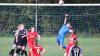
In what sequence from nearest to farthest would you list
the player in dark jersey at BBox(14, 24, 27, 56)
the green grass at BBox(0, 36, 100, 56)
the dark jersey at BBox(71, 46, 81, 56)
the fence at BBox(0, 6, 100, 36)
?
the dark jersey at BBox(71, 46, 81, 56), the player in dark jersey at BBox(14, 24, 27, 56), the green grass at BBox(0, 36, 100, 56), the fence at BBox(0, 6, 100, 36)

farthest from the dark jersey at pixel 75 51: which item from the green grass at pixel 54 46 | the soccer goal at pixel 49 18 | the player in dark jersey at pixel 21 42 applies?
the soccer goal at pixel 49 18

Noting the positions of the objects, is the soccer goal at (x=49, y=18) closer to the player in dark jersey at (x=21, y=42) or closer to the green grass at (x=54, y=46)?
the green grass at (x=54, y=46)

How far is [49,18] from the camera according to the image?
25.4 m

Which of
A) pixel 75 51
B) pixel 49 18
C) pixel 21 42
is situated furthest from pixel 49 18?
pixel 75 51

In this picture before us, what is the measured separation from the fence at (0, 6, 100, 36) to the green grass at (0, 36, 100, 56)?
584 mm

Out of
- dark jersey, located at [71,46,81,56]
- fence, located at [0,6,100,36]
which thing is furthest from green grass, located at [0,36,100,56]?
Result: dark jersey, located at [71,46,81,56]

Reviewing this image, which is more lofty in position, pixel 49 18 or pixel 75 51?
pixel 75 51

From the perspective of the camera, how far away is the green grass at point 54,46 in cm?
2098

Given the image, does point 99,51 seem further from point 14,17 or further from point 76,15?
point 14,17

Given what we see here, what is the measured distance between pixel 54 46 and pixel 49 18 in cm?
227

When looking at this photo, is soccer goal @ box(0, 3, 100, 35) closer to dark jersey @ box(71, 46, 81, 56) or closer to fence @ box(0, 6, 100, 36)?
fence @ box(0, 6, 100, 36)

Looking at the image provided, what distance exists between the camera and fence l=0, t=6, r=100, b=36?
24359mm

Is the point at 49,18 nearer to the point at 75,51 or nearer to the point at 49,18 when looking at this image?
the point at 49,18

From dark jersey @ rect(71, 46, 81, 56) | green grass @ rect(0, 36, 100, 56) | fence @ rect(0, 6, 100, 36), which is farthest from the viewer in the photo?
fence @ rect(0, 6, 100, 36)
